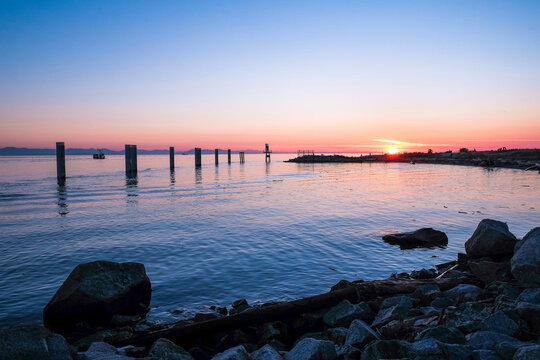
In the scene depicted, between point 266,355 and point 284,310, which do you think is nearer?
point 266,355

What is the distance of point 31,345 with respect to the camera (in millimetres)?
3479

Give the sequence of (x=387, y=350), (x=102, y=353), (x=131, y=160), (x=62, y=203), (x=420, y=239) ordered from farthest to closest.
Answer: (x=131, y=160), (x=62, y=203), (x=420, y=239), (x=102, y=353), (x=387, y=350)

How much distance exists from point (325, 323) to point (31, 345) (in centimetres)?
421

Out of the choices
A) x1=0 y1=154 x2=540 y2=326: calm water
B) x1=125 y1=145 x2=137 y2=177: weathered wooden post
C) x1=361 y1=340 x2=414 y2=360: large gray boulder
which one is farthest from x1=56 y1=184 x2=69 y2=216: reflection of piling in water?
x1=361 y1=340 x2=414 y2=360: large gray boulder

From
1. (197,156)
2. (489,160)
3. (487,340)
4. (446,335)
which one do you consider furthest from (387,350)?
(489,160)

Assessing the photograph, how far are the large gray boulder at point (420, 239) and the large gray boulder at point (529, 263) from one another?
17.6 ft

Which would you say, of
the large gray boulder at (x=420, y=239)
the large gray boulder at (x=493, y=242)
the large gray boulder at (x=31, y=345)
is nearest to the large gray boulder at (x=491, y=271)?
the large gray boulder at (x=493, y=242)

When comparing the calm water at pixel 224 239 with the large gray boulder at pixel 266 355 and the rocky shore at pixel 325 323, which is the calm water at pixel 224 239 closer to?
the rocky shore at pixel 325 323

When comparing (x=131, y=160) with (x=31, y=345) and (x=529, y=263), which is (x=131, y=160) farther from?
(x=529, y=263)

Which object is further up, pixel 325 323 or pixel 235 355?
pixel 235 355

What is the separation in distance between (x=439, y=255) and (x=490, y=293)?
15.6ft

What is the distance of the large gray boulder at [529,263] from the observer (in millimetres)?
5793

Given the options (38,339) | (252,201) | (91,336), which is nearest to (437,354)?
(38,339)

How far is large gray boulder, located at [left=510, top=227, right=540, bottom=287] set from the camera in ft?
19.0
